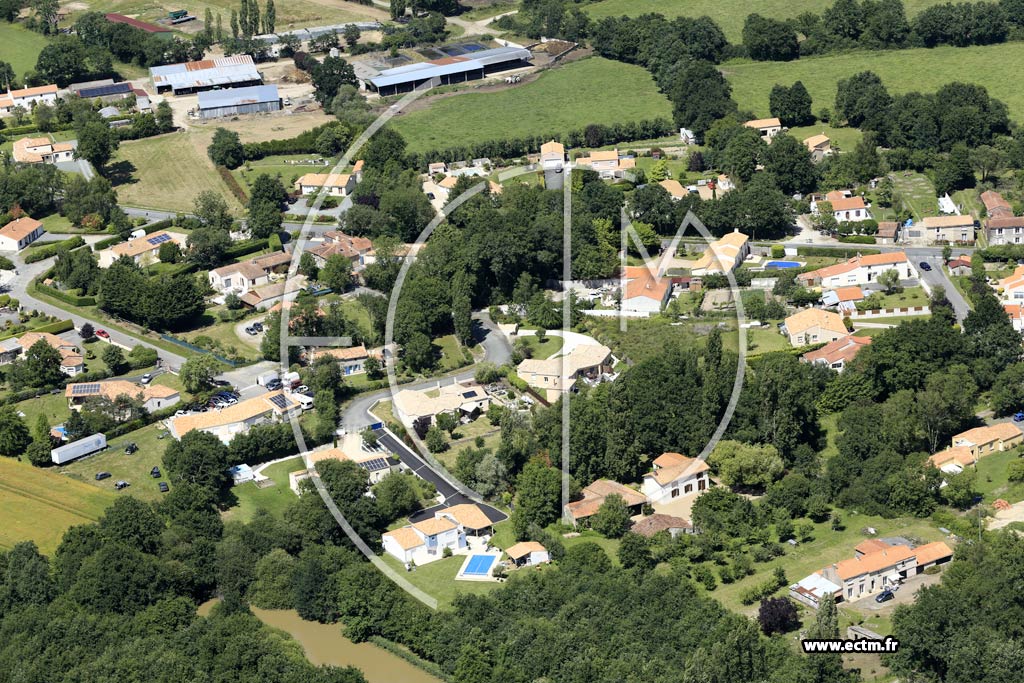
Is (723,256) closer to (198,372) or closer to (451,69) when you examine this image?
(198,372)

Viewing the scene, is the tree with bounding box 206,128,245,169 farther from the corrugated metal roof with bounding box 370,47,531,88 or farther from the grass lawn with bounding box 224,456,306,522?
the grass lawn with bounding box 224,456,306,522

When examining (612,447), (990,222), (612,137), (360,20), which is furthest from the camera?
(360,20)

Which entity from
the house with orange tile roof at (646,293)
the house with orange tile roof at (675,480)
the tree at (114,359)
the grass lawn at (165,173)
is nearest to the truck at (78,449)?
the tree at (114,359)

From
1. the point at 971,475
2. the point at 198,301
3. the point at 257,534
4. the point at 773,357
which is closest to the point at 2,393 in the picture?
the point at 198,301

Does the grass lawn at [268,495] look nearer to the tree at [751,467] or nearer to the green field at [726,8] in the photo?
the tree at [751,467]

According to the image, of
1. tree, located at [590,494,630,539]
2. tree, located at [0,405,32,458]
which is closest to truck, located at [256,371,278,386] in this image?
tree, located at [0,405,32,458]

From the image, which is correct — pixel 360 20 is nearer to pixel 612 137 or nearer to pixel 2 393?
pixel 612 137
